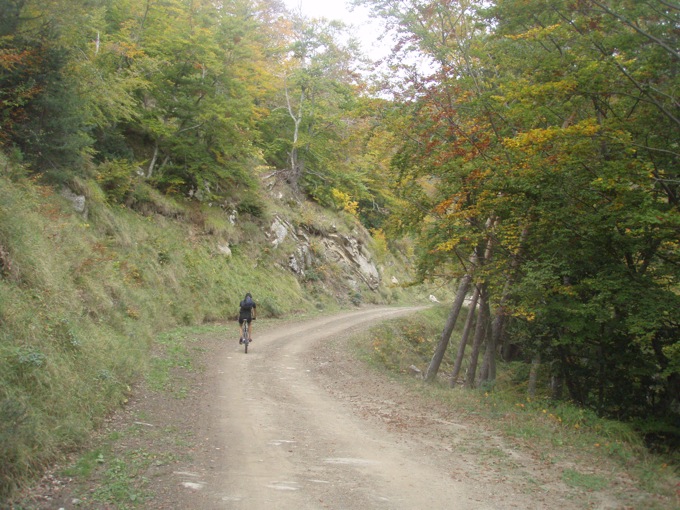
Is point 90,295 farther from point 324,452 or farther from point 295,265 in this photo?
point 295,265

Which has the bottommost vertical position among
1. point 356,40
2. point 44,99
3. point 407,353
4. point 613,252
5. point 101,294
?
point 407,353

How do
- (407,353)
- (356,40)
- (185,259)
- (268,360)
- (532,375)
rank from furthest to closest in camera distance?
1. (356,40)
2. (407,353)
3. (185,259)
4. (532,375)
5. (268,360)

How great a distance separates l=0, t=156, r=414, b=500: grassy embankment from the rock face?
287 cm

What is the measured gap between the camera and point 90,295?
11.3m

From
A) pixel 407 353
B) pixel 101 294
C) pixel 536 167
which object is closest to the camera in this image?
pixel 536 167

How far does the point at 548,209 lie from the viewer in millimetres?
10367

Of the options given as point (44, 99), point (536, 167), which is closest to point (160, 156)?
point (44, 99)

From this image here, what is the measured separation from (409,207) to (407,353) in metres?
10.2

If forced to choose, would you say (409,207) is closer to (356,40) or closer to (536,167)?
(536,167)

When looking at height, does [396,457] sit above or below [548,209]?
below

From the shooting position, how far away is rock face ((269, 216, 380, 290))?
95.8 feet

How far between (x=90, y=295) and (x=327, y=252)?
74.3ft

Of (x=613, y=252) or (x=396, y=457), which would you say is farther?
(x=613, y=252)

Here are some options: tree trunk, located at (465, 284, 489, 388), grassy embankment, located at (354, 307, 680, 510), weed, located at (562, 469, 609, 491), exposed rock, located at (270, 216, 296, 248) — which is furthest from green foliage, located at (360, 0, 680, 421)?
exposed rock, located at (270, 216, 296, 248)
